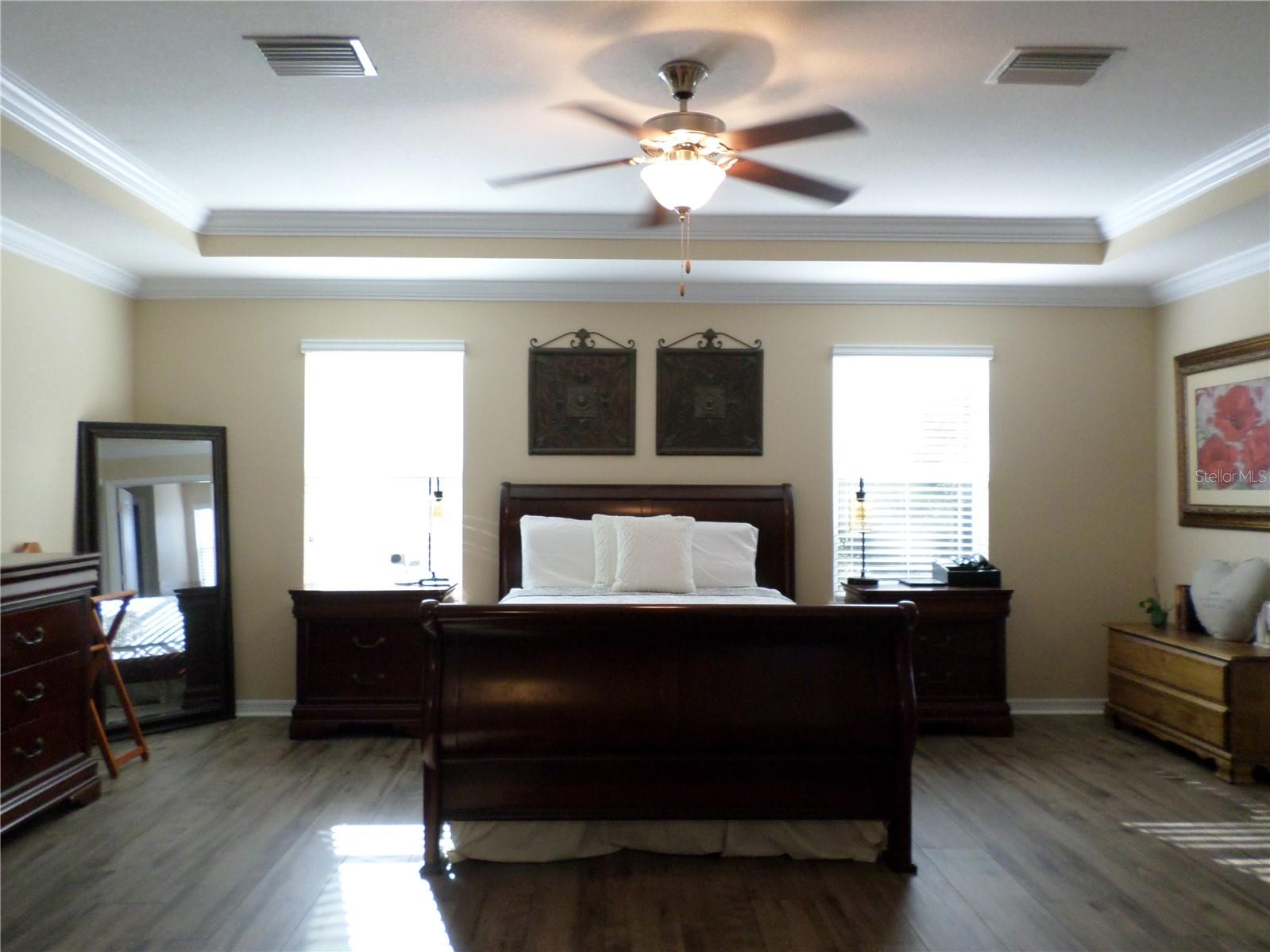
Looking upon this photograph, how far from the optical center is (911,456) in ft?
19.8

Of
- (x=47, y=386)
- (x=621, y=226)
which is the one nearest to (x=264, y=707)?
(x=47, y=386)

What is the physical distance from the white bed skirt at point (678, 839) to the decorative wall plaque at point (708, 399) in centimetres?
282

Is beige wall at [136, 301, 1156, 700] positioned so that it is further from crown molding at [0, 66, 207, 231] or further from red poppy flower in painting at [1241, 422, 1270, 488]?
crown molding at [0, 66, 207, 231]

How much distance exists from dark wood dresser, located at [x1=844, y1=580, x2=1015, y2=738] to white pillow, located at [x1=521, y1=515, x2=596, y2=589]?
158cm

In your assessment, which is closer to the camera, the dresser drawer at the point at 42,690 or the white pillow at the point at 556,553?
the dresser drawer at the point at 42,690

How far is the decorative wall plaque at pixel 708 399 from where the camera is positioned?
19.5 feet

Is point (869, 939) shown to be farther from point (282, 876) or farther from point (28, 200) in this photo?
point (28, 200)

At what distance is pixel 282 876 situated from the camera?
11.0ft

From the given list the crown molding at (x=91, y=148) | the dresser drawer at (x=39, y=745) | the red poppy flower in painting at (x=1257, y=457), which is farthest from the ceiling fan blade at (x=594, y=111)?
the red poppy flower in painting at (x=1257, y=457)

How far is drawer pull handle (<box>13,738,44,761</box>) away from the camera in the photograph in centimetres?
373

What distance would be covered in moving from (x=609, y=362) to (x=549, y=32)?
293 cm

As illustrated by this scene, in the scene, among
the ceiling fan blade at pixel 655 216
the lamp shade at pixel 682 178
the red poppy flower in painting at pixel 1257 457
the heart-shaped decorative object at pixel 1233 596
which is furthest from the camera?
the red poppy flower in painting at pixel 1257 457

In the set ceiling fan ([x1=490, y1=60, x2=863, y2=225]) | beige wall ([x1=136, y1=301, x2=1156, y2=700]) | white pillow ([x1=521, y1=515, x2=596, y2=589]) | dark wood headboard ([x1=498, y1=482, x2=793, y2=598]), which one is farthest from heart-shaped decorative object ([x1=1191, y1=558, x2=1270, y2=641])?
white pillow ([x1=521, y1=515, x2=596, y2=589])

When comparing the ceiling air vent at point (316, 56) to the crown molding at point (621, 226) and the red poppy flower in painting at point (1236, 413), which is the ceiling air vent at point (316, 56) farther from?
the red poppy flower in painting at point (1236, 413)
